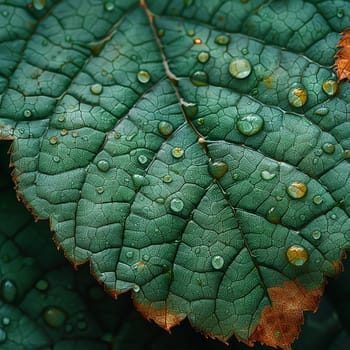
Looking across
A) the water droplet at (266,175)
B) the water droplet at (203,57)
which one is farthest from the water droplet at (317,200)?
the water droplet at (203,57)

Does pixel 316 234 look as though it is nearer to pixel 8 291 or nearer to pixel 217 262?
pixel 217 262

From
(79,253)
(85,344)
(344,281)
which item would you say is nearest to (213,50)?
(79,253)

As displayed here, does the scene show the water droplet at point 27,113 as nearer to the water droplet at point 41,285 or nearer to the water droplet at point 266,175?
the water droplet at point 41,285

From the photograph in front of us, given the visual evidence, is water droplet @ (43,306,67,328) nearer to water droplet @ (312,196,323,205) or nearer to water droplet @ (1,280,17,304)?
water droplet @ (1,280,17,304)

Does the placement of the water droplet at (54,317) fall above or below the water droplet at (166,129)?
below

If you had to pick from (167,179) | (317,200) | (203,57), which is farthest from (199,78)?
(317,200)

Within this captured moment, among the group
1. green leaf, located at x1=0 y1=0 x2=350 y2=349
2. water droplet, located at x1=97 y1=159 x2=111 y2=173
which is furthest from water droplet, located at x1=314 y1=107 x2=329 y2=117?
water droplet, located at x1=97 y1=159 x2=111 y2=173

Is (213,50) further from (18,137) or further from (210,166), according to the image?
(18,137)
